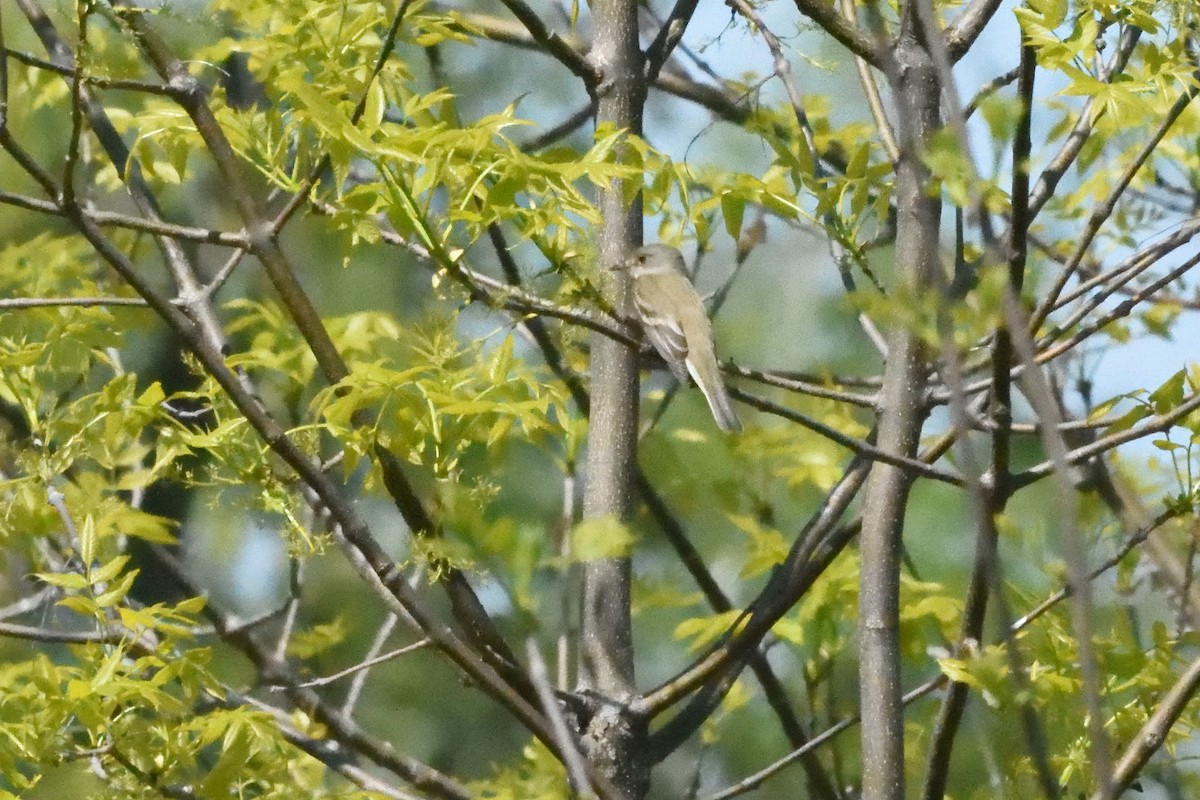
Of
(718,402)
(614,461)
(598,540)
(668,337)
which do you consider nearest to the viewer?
(598,540)

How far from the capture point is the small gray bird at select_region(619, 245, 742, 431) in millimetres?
3465

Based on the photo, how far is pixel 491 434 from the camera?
214cm

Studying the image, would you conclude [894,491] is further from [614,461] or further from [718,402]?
[718,402]

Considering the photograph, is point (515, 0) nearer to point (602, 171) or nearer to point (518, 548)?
point (602, 171)

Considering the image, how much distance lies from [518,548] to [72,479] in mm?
2127

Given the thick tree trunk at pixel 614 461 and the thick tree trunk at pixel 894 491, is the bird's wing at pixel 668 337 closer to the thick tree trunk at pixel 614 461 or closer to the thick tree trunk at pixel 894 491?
the thick tree trunk at pixel 614 461

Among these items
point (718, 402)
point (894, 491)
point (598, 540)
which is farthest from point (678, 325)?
point (598, 540)

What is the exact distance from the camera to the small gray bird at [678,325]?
3.46 meters

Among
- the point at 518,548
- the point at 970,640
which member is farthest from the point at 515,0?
the point at 518,548

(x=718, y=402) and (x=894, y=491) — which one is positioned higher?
(x=718, y=402)

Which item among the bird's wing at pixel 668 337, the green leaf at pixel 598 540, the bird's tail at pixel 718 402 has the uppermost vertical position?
the bird's wing at pixel 668 337

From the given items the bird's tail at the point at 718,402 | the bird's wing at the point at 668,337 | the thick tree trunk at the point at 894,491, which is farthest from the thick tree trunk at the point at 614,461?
the bird's tail at the point at 718,402

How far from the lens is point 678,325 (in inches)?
161

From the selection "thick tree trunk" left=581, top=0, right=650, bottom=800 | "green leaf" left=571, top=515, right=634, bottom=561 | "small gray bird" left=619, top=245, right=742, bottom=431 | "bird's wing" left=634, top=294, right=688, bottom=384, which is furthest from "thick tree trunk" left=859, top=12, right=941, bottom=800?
"bird's wing" left=634, top=294, right=688, bottom=384
